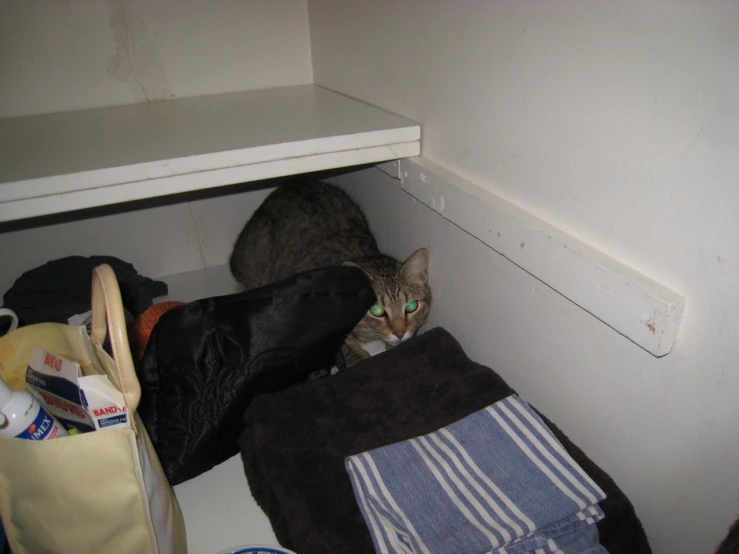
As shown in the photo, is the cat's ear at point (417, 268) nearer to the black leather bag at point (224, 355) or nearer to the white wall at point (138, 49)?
the black leather bag at point (224, 355)

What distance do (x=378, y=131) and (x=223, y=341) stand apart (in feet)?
1.73

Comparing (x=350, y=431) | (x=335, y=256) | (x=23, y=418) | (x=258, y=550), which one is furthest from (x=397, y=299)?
(x=23, y=418)

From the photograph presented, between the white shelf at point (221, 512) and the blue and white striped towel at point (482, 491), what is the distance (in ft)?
0.72

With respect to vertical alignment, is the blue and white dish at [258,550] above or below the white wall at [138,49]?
below

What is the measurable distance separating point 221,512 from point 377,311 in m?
0.53

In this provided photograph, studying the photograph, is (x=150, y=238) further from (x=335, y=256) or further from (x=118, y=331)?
(x=118, y=331)

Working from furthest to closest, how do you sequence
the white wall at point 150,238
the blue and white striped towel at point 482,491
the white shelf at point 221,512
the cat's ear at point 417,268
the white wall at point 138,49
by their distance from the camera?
the white wall at point 150,238
the white wall at point 138,49
the cat's ear at point 417,268
the white shelf at point 221,512
the blue and white striped towel at point 482,491

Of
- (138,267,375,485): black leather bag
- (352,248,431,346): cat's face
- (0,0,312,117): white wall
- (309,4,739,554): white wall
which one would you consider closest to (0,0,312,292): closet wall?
(0,0,312,117): white wall

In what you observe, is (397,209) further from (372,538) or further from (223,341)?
(372,538)

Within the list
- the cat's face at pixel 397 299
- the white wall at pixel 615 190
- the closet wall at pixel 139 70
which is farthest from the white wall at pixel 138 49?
the cat's face at pixel 397 299

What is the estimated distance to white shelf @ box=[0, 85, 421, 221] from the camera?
2.78ft

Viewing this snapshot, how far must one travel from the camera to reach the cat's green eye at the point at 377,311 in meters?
1.14

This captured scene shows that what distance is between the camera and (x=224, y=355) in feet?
2.84

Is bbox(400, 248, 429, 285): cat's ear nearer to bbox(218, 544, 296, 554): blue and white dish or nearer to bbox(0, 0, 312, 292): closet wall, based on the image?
bbox(218, 544, 296, 554): blue and white dish
